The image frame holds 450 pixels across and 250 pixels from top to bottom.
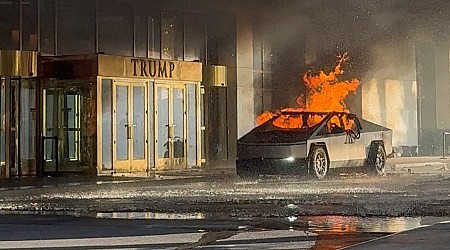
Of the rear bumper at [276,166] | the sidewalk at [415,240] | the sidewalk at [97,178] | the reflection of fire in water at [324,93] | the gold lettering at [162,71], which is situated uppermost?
the gold lettering at [162,71]

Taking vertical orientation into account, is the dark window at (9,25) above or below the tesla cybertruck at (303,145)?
above

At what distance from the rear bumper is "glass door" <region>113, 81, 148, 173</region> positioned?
5.36m

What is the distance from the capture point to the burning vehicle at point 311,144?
22.6 metres

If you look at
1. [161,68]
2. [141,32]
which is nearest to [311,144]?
[161,68]

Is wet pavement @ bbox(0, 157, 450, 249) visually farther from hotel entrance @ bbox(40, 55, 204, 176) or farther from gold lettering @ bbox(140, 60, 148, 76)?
gold lettering @ bbox(140, 60, 148, 76)

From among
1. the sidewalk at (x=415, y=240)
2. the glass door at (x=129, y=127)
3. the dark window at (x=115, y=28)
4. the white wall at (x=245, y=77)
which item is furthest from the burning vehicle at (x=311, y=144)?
the sidewalk at (x=415, y=240)

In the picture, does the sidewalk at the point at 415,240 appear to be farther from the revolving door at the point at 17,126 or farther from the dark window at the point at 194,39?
the dark window at the point at 194,39

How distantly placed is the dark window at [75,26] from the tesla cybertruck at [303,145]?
697cm

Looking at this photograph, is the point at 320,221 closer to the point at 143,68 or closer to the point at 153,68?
the point at 143,68

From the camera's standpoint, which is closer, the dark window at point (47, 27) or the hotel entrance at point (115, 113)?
the hotel entrance at point (115, 113)

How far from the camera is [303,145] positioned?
22.5 meters

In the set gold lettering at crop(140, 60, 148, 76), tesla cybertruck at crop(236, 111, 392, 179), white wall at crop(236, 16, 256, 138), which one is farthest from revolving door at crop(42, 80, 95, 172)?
white wall at crop(236, 16, 256, 138)

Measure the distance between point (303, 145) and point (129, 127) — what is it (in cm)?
684

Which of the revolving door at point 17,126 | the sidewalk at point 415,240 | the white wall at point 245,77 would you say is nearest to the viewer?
the sidewalk at point 415,240
